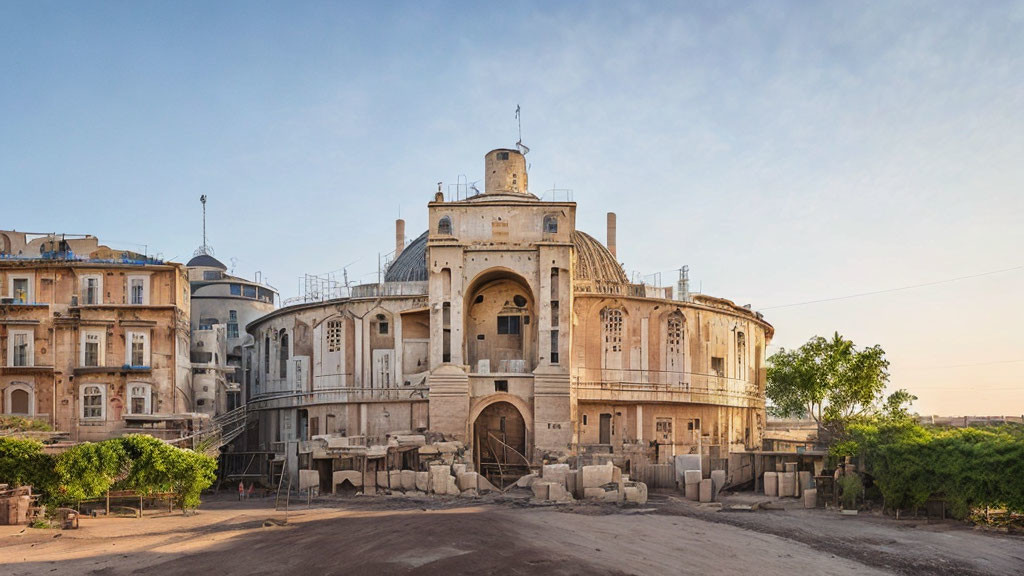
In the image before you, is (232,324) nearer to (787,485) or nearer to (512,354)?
(512,354)

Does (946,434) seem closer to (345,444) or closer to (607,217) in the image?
(345,444)

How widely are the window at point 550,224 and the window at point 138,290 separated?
2399 centimetres

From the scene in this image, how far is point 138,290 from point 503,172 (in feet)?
81.3

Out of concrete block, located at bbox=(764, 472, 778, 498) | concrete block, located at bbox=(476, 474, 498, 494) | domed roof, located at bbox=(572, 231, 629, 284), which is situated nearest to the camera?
concrete block, located at bbox=(476, 474, 498, 494)

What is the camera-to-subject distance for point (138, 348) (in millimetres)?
53875

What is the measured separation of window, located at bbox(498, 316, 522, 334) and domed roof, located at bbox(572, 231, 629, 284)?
5.76m

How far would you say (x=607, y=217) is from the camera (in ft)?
239

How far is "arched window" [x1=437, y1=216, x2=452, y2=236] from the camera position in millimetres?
54781

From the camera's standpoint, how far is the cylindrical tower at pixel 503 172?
63.3 m

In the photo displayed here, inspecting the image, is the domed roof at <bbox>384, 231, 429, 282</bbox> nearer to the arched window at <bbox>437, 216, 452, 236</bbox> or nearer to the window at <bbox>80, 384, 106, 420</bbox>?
the arched window at <bbox>437, 216, 452, 236</bbox>

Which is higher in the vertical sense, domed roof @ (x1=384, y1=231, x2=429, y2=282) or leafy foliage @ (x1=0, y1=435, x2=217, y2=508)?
domed roof @ (x1=384, y1=231, x2=429, y2=282)

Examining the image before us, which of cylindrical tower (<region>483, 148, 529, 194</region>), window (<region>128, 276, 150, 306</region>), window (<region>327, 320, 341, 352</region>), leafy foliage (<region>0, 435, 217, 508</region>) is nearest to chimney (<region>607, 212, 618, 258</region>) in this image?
cylindrical tower (<region>483, 148, 529, 194</region>)

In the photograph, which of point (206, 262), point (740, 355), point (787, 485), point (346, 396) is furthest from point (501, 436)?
point (206, 262)

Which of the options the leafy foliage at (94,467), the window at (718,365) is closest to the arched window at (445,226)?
the leafy foliage at (94,467)
